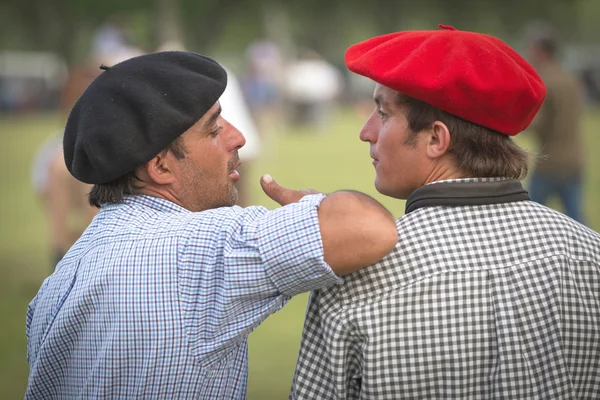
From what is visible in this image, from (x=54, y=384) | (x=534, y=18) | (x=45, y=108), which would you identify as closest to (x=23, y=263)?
(x=54, y=384)

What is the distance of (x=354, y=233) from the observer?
2.07 metres

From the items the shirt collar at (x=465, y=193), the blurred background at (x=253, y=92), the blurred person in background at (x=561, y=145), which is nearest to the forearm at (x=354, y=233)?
the shirt collar at (x=465, y=193)

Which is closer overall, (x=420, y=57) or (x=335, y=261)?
(x=335, y=261)

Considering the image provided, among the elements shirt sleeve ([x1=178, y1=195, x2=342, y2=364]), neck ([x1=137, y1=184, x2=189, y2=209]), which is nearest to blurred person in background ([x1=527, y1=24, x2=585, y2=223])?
neck ([x1=137, y1=184, x2=189, y2=209])

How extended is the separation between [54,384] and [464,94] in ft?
5.16

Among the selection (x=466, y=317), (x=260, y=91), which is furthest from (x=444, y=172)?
(x=260, y=91)

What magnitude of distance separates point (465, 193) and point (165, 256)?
0.93m

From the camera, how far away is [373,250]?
2094mm

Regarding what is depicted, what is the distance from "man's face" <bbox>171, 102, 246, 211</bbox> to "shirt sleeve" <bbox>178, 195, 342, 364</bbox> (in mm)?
355

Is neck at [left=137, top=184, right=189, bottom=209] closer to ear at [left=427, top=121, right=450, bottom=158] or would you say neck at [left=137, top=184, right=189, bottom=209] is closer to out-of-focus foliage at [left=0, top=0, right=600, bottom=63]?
ear at [left=427, top=121, right=450, bottom=158]

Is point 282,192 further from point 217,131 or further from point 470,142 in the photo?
point 470,142

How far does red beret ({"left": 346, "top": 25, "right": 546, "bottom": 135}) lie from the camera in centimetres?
225

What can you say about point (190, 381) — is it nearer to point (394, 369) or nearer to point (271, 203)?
point (394, 369)

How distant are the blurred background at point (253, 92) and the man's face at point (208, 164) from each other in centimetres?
266
